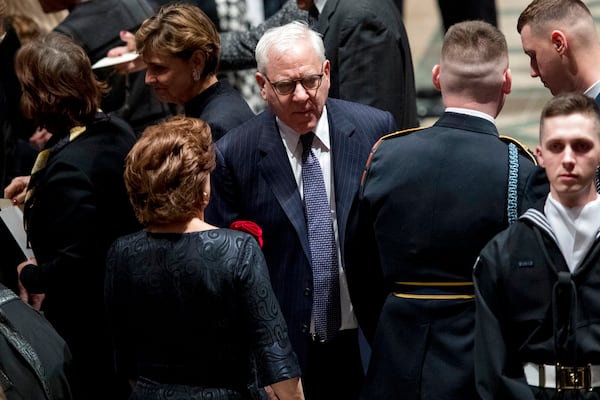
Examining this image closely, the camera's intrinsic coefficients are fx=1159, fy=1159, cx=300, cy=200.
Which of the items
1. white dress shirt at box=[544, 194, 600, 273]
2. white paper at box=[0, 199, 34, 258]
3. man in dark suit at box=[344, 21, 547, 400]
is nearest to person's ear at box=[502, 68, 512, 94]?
man in dark suit at box=[344, 21, 547, 400]

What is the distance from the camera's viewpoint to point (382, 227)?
3.67m

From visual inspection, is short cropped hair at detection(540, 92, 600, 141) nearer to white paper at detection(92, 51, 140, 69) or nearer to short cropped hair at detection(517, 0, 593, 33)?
short cropped hair at detection(517, 0, 593, 33)

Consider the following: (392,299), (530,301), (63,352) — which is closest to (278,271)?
(392,299)

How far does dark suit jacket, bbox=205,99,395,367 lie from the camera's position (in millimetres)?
3941

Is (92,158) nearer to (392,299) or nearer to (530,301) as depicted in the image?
(392,299)

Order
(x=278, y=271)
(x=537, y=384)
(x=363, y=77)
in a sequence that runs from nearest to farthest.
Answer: (x=537, y=384), (x=278, y=271), (x=363, y=77)

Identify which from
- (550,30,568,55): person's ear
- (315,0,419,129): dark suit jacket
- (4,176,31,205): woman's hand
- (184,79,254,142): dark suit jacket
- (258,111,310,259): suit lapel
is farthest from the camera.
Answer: (315,0,419,129): dark suit jacket

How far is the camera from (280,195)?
13.0ft

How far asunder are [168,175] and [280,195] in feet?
1.93

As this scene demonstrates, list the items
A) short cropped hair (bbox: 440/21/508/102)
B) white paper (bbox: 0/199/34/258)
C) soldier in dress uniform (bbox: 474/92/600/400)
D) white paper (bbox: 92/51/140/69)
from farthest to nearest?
1. white paper (bbox: 92/51/140/69)
2. white paper (bbox: 0/199/34/258)
3. short cropped hair (bbox: 440/21/508/102)
4. soldier in dress uniform (bbox: 474/92/600/400)

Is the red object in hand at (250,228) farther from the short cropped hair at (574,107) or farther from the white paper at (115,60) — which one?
the white paper at (115,60)

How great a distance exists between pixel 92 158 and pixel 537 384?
73.6 inches

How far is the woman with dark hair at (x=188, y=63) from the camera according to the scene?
14.4 feet

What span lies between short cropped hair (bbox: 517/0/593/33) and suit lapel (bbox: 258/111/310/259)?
0.94 metres
